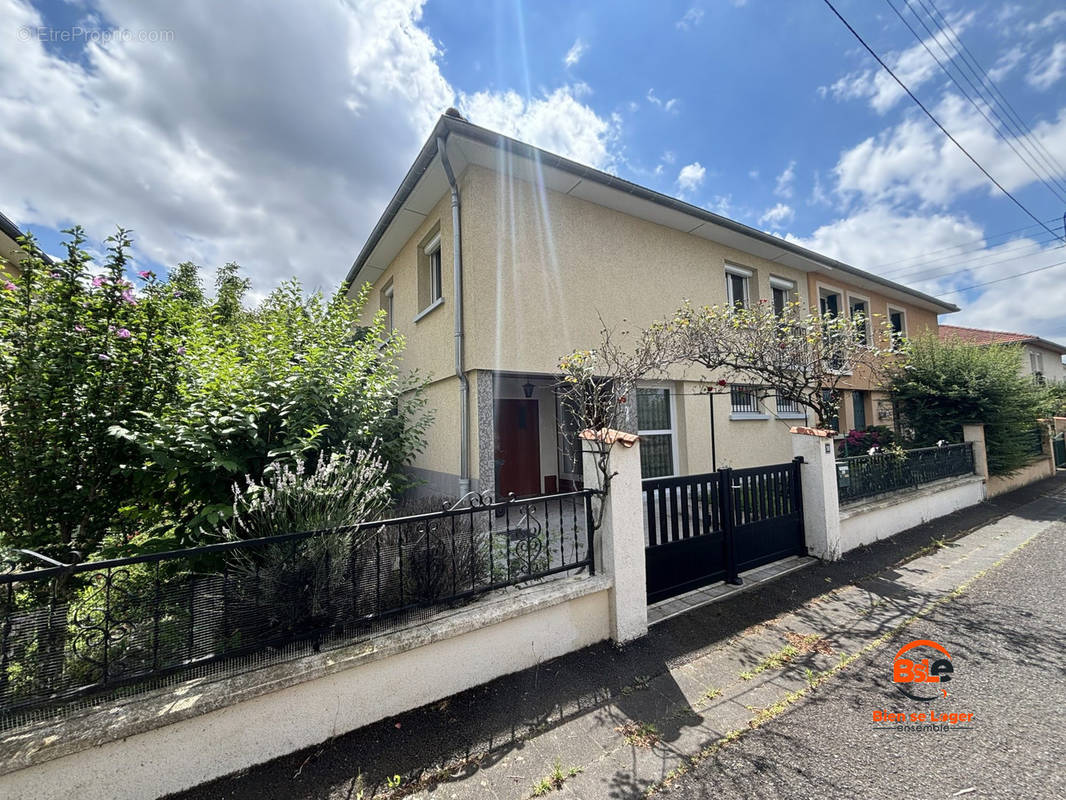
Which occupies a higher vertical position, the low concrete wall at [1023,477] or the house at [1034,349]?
the house at [1034,349]

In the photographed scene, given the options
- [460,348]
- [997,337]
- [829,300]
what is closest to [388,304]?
[460,348]

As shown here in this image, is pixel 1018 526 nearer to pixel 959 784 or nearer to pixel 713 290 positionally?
pixel 713 290

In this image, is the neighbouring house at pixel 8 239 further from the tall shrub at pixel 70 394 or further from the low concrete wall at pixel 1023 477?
the low concrete wall at pixel 1023 477

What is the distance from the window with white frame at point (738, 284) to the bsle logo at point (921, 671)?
26.2 feet

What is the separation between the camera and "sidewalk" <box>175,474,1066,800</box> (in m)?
2.18

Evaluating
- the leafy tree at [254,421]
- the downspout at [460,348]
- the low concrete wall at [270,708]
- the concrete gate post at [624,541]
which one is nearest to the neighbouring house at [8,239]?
the leafy tree at [254,421]

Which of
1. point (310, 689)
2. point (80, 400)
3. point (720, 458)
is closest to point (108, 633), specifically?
point (310, 689)

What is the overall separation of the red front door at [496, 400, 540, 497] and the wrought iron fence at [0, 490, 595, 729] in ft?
17.4

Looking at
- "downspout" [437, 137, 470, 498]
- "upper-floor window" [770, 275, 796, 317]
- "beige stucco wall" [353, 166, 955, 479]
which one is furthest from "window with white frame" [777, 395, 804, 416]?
"downspout" [437, 137, 470, 498]

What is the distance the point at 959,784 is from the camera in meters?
2.10

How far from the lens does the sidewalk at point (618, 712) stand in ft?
7.14

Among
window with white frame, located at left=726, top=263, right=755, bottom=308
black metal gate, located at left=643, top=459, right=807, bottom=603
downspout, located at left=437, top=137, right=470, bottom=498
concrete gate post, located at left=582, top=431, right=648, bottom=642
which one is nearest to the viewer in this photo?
concrete gate post, located at left=582, top=431, right=648, bottom=642

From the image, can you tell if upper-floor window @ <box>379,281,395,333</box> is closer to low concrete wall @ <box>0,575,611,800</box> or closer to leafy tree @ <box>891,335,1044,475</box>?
low concrete wall @ <box>0,575,611,800</box>

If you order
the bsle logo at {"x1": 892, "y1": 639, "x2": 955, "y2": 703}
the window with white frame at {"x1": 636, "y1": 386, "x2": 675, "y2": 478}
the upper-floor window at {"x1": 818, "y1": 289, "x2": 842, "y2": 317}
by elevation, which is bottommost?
the bsle logo at {"x1": 892, "y1": 639, "x2": 955, "y2": 703}
